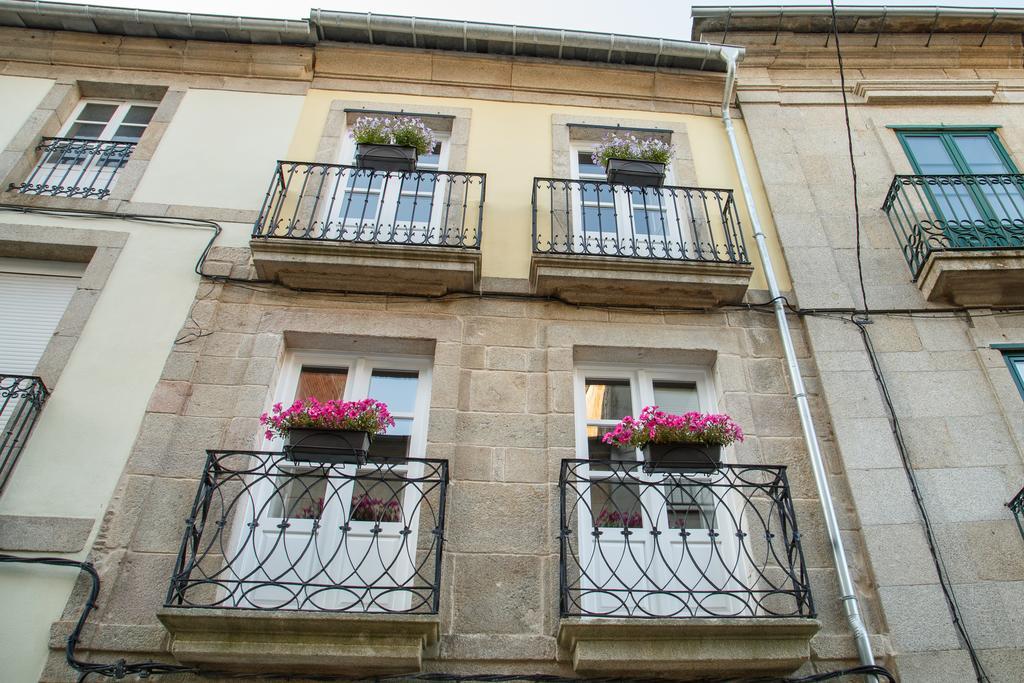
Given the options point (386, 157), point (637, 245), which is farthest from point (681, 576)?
point (386, 157)

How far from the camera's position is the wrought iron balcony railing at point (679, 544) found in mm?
4484

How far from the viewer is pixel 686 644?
4.15 metres

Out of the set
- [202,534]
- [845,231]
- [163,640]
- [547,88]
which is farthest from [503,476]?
[547,88]

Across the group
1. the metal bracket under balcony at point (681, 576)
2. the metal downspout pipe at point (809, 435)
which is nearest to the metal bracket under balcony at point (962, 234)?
the metal downspout pipe at point (809, 435)

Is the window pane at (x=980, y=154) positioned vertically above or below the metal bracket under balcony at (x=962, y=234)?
above

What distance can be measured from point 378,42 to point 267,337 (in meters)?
4.13

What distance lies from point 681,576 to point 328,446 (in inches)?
96.6

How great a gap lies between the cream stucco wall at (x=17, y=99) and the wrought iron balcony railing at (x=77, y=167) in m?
0.38

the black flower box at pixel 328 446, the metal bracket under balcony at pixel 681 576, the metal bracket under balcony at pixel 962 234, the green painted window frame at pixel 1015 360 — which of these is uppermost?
the metal bracket under balcony at pixel 962 234

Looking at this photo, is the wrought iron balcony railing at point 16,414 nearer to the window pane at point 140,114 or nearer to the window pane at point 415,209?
the window pane at point 415,209

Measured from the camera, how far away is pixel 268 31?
25.7ft

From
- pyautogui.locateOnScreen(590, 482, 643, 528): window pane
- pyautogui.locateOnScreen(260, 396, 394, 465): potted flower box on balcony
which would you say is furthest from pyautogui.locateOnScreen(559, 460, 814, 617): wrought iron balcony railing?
pyautogui.locateOnScreen(260, 396, 394, 465): potted flower box on balcony

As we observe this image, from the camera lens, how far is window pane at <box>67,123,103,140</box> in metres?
7.38

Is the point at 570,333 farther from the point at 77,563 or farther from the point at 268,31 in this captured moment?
the point at 268,31
